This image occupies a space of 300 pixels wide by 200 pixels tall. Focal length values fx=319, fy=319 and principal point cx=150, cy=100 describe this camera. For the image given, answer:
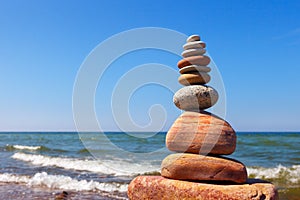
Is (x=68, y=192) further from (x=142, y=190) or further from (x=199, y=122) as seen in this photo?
(x=199, y=122)

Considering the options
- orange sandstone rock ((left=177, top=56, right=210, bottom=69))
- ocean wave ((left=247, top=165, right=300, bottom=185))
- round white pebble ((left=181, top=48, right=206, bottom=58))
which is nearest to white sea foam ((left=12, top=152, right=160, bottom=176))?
ocean wave ((left=247, top=165, right=300, bottom=185))

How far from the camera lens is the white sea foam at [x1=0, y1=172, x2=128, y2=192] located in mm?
11914

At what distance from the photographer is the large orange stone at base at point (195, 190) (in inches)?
243

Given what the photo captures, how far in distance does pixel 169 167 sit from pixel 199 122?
1186 mm

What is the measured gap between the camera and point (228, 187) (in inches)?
249

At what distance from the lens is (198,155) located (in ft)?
22.3

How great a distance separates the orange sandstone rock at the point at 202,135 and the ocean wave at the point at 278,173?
26.8 feet

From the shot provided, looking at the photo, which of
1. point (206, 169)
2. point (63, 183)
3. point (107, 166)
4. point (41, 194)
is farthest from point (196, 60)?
point (107, 166)

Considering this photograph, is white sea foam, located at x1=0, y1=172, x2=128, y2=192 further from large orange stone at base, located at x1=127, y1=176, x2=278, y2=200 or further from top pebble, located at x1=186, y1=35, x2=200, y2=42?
top pebble, located at x1=186, y1=35, x2=200, y2=42

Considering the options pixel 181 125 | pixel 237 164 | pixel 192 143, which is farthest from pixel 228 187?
pixel 181 125

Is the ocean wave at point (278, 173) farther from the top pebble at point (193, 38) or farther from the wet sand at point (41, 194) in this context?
the top pebble at point (193, 38)

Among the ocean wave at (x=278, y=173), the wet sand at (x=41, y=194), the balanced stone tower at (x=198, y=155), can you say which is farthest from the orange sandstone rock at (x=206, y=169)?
the ocean wave at (x=278, y=173)

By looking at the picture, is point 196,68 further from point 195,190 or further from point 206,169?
point 195,190

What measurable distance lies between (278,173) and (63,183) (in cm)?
983
